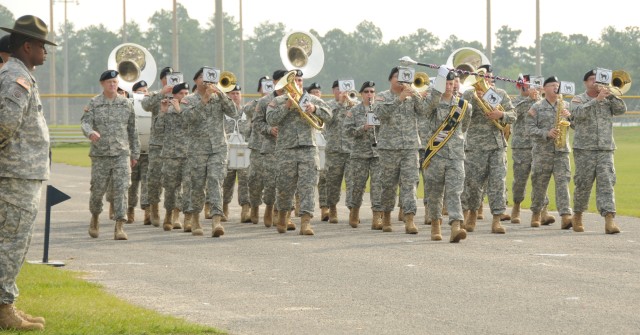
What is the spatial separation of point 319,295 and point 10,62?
11.2 ft

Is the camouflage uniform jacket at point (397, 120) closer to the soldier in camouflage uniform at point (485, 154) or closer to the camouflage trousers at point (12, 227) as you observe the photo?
the soldier in camouflage uniform at point (485, 154)

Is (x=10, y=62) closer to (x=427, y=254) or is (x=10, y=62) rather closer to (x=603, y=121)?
(x=427, y=254)

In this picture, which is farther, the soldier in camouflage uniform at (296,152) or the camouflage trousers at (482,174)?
the camouflage trousers at (482,174)

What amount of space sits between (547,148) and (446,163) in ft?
9.17

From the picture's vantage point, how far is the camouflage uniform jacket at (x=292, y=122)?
17.8 m

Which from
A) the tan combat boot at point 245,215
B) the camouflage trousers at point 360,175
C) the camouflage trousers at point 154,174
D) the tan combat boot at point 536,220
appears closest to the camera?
the tan combat boot at point 536,220

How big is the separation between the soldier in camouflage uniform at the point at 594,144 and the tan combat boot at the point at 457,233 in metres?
2.27

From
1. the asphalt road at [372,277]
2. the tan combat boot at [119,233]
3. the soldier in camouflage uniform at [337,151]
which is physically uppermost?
the soldier in camouflage uniform at [337,151]

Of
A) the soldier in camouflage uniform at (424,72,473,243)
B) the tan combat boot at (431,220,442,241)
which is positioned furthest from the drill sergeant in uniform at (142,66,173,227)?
the tan combat boot at (431,220,442,241)

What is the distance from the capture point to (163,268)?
13.7 m

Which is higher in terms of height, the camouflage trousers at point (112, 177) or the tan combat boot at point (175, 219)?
the camouflage trousers at point (112, 177)

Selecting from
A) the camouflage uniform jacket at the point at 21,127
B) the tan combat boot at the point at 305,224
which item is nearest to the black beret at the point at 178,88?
the tan combat boot at the point at 305,224

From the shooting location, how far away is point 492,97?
18.0 m

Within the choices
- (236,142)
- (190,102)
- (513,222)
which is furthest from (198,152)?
(513,222)
